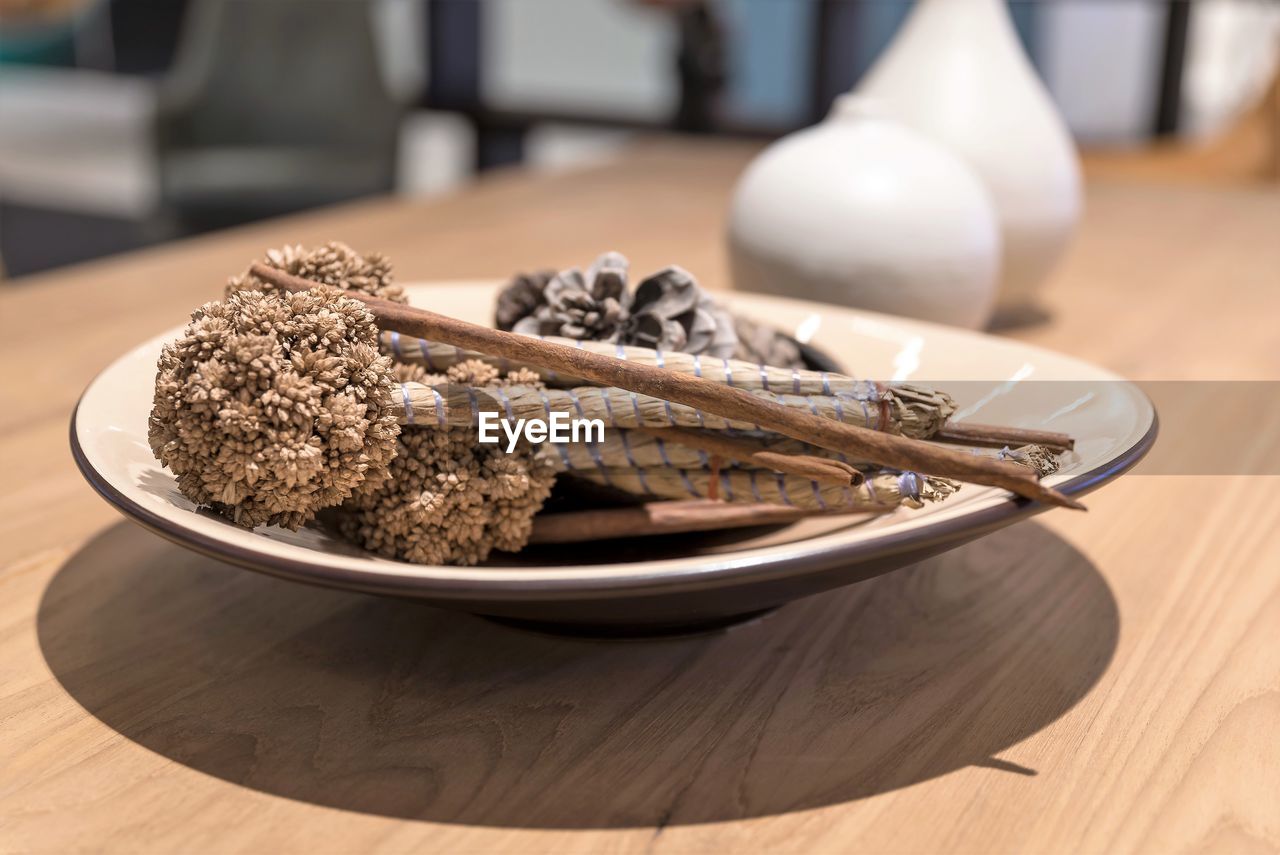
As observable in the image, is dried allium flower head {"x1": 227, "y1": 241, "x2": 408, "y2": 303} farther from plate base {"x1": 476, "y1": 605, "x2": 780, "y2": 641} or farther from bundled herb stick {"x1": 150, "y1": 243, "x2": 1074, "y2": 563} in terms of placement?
plate base {"x1": 476, "y1": 605, "x2": 780, "y2": 641}

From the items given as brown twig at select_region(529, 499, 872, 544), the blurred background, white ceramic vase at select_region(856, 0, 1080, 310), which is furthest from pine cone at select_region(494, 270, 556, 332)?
the blurred background

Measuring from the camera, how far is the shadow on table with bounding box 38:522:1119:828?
354 millimetres

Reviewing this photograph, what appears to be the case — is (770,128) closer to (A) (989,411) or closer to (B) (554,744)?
(A) (989,411)

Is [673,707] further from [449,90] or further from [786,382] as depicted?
[449,90]

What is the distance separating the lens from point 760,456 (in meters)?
0.41

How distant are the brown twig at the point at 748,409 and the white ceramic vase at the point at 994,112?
508mm

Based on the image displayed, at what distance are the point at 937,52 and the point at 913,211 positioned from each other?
0.19 metres

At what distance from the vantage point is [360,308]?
39 cm

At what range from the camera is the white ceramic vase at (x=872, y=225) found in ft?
2.35

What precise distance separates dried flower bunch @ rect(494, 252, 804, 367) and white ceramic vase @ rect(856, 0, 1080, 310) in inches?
15.1

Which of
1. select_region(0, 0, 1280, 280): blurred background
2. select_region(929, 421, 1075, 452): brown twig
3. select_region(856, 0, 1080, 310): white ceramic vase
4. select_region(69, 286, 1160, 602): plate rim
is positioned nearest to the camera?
select_region(69, 286, 1160, 602): plate rim

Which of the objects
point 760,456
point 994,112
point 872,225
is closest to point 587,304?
point 760,456

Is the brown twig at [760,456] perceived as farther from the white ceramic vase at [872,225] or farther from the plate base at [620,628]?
the white ceramic vase at [872,225]

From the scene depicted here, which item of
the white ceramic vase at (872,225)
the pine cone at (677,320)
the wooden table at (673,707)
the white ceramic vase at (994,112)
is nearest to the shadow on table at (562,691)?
the wooden table at (673,707)
